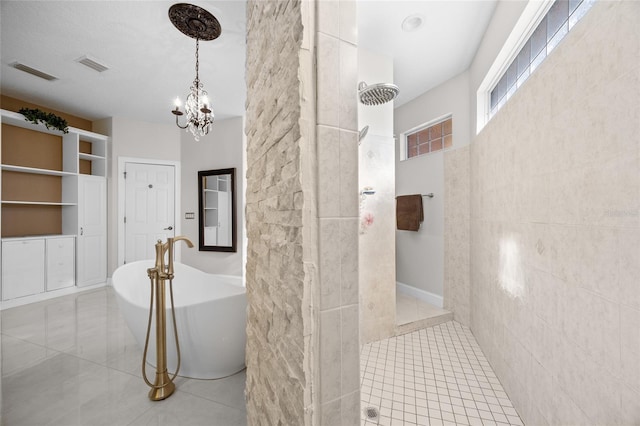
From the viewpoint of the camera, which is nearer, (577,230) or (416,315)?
(577,230)

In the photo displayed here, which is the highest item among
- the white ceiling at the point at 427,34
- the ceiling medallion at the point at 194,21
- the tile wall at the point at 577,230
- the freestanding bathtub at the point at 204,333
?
the ceiling medallion at the point at 194,21

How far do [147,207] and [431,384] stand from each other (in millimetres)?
4581

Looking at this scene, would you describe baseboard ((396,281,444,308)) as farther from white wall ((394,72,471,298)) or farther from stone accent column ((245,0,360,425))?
stone accent column ((245,0,360,425))

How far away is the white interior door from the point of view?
4.24m

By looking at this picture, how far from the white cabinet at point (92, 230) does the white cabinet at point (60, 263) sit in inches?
3.5

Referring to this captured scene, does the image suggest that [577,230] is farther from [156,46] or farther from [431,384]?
[156,46]

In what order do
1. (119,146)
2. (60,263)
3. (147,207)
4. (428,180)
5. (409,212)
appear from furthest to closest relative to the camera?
1. (147,207)
2. (119,146)
3. (60,263)
4. (409,212)
5. (428,180)

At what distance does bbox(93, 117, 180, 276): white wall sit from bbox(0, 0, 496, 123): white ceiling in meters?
0.61

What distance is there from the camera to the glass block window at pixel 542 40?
1.23 metres

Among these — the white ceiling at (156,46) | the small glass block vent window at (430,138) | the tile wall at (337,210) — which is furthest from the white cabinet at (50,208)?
the small glass block vent window at (430,138)

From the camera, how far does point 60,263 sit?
3.56 metres

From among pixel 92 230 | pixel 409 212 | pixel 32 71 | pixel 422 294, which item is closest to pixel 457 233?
pixel 409 212

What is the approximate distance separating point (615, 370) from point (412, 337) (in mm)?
1696

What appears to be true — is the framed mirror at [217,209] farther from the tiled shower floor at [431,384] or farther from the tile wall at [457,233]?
the tile wall at [457,233]
